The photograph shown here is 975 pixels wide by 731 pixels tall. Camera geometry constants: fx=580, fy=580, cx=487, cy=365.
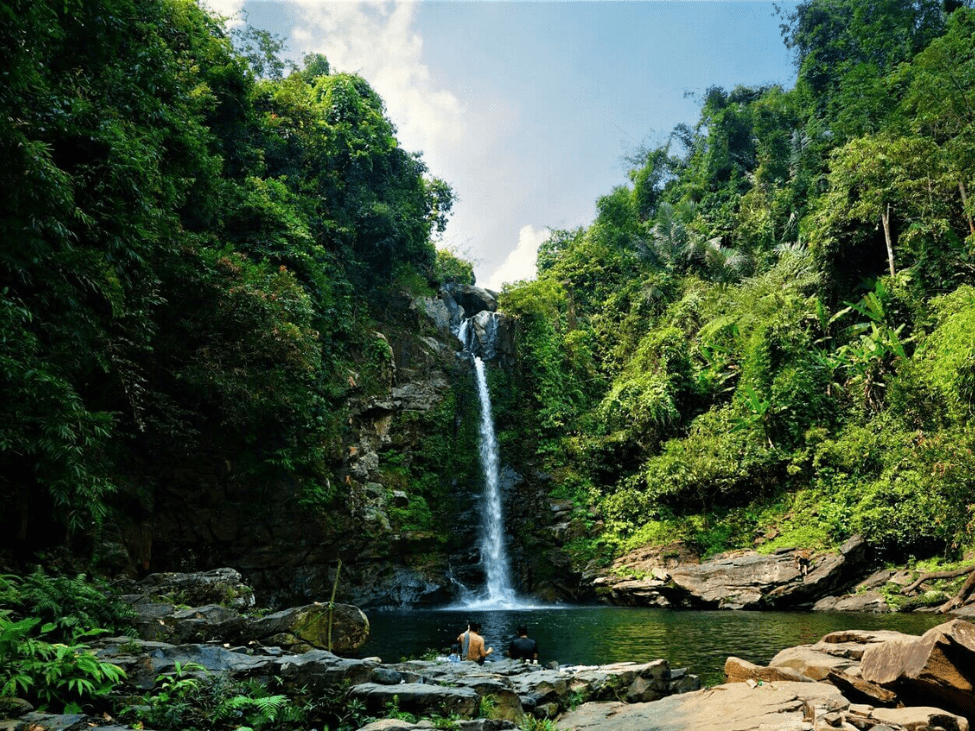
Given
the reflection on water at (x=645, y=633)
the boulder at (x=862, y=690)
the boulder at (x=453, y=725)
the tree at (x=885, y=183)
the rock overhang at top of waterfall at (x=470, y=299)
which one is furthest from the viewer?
the rock overhang at top of waterfall at (x=470, y=299)

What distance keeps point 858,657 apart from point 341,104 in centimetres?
2221

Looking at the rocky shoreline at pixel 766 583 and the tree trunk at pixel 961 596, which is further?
the rocky shoreline at pixel 766 583

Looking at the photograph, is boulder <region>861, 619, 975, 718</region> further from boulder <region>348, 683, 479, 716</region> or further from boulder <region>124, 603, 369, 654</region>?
boulder <region>124, 603, 369, 654</region>

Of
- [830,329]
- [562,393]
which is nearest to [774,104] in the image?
[830,329]

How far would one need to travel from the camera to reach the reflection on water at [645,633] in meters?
9.29

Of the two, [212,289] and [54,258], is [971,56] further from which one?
[54,258]

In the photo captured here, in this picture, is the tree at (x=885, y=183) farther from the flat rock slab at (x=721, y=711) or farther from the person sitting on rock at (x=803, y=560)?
the flat rock slab at (x=721, y=711)

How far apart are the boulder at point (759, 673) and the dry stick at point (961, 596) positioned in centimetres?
744

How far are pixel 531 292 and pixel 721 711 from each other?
21.5 meters

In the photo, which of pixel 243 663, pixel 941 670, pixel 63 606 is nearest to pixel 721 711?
pixel 941 670

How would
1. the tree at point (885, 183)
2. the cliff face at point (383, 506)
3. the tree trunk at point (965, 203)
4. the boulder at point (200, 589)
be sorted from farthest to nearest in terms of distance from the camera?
the tree at point (885, 183) → the tree trunk at point (965, 203) → the cliff face at point (383, 506) → the boulder at point (200, 589)

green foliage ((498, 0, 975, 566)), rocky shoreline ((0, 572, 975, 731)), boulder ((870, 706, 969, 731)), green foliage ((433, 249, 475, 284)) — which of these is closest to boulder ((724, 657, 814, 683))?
rocky shoreline ((0, 572, 975, 731))

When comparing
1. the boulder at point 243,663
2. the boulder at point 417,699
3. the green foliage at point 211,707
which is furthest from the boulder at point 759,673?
the green foliage at point 211,707

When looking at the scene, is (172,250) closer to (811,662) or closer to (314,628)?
(314,628)
